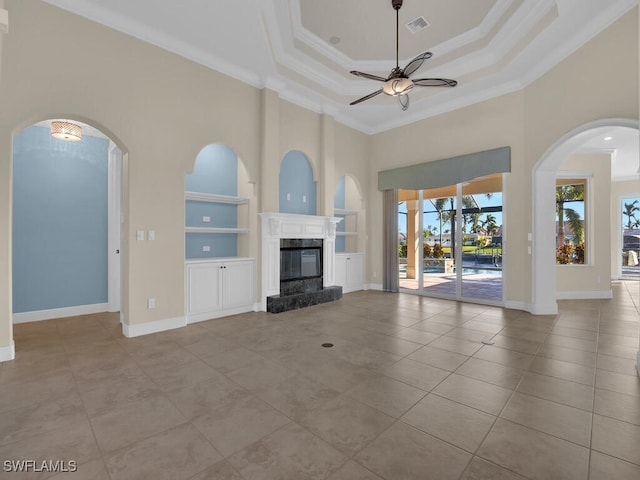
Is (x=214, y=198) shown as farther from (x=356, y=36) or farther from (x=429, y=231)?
(x=429, y=231)

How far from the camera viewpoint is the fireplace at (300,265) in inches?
226

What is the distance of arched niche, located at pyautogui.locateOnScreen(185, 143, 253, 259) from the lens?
521cm

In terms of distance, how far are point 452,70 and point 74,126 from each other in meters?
6.11

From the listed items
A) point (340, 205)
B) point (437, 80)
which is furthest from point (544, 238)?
point (340, 205)

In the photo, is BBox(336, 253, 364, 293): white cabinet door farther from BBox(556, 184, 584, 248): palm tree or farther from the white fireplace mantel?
BBox(556, 184, 584, 248): palm tree

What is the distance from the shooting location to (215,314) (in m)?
4.90

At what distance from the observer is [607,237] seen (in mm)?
6820

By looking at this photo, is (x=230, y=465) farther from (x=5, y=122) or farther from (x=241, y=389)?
(x=5, y=122)

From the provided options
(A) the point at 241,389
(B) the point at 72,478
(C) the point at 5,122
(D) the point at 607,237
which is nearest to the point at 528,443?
(A) the point at 241,389

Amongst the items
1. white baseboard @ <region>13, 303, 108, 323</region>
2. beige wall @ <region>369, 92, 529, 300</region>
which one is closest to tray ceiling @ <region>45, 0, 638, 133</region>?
beige wall @ <region>369, 92, 529, 300</region>

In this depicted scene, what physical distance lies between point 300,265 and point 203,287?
1.95m

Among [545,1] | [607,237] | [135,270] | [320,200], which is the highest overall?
[545,1]

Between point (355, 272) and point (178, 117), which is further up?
point (178, 117)

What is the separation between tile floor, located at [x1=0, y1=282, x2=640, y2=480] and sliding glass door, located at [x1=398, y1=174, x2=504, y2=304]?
2212 millimetres
